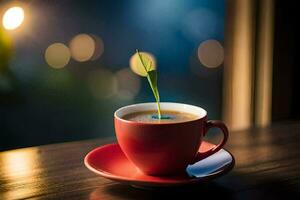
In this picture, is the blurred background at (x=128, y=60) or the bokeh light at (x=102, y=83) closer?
the blurred background at (x=128, y=60)

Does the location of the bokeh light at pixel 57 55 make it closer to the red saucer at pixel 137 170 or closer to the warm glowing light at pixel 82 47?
the warm glowing light at pixel 82 47

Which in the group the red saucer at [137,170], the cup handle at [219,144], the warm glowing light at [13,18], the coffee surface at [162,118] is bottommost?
the red saucer at [137,170]

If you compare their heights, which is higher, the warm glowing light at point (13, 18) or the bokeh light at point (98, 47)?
the warm glowing light at point (13, 18)

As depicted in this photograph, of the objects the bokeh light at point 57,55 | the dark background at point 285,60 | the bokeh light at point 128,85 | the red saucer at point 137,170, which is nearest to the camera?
the red saucer at point 137,170

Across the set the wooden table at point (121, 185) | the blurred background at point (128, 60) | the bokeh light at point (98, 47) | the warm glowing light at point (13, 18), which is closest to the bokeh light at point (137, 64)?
the blurred background at point (128, 60)

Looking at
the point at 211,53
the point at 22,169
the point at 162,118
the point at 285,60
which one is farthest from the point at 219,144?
the point at 211,53

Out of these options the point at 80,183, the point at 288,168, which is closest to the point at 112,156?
the point at 80,183

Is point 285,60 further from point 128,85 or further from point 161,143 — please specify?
point 161,143

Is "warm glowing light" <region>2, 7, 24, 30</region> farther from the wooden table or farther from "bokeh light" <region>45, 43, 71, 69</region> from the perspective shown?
the wooden table
